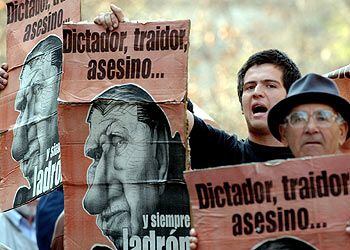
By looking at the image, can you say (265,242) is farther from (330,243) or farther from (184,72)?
(184,72)

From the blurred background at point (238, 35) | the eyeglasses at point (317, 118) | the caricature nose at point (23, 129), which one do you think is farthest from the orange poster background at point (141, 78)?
the blurred background at point (238, 35)

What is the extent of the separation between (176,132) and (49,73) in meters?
0.59

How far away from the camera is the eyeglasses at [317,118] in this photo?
4312 millimetres

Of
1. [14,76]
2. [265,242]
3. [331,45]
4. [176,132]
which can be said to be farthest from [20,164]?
[331,45]

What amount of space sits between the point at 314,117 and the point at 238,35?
37.6ft

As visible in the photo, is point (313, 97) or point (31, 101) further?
point (31, 101)

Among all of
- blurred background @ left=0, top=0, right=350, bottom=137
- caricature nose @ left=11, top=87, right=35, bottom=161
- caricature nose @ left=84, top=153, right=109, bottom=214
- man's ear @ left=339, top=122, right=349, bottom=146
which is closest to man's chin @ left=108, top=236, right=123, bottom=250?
caricature nose @ left=84, top=153, right=109, bottom=214

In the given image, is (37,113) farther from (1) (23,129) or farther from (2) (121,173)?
(2) (121,173)

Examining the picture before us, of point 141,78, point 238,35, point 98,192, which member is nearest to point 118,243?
point 98,192

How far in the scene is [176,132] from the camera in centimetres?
464

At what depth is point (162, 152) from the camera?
183 inches

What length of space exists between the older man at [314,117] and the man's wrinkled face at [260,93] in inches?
27.0

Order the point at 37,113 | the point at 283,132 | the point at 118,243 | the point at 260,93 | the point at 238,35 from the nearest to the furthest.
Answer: the point at 283,132
the point at 118,243
the point at 37,113
the point at 260,93
the point at 238,35

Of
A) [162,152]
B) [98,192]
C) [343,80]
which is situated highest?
[343,80]
